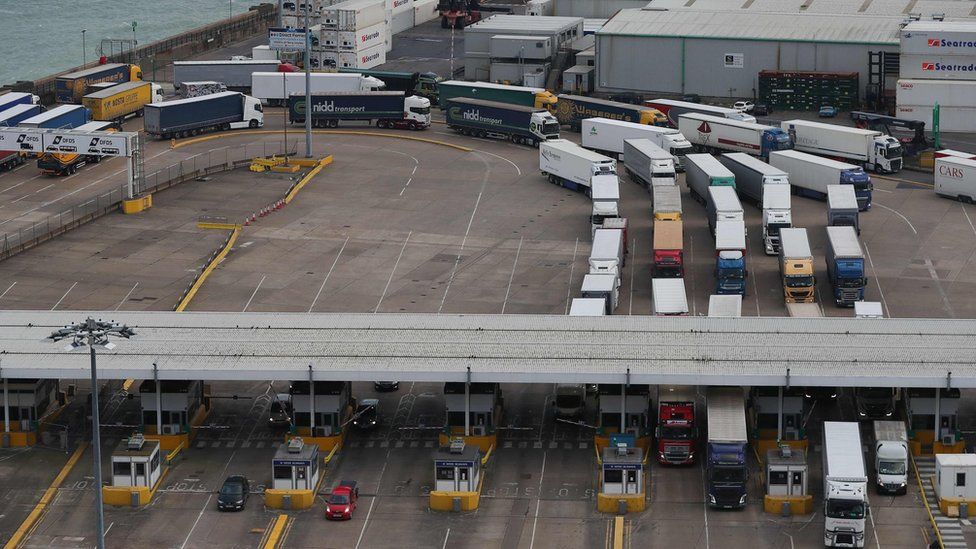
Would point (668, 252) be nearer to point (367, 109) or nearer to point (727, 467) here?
point (727, 467)

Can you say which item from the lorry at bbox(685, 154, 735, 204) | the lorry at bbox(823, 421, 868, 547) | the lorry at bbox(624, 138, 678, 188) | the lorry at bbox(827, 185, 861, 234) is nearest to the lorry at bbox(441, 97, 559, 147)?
the lorry at bbox(624, 138, 678, 188)

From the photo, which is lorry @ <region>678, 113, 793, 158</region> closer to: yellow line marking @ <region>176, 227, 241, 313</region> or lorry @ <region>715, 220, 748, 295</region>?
lorry @ <region>715, 220, 748, 295</region>

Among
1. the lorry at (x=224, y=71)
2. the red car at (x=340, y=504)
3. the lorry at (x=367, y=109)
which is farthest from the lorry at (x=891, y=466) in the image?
the lorry at (x=224, y=71)

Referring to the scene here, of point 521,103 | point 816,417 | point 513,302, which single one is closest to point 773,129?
point 521,103

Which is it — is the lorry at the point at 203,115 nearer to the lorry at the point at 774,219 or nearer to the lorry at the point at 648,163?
the lorry at the point at 648,163

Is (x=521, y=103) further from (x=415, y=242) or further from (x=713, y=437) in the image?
(x=713, y=437)

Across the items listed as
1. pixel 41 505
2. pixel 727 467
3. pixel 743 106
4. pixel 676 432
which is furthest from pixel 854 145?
pixel 41 505
